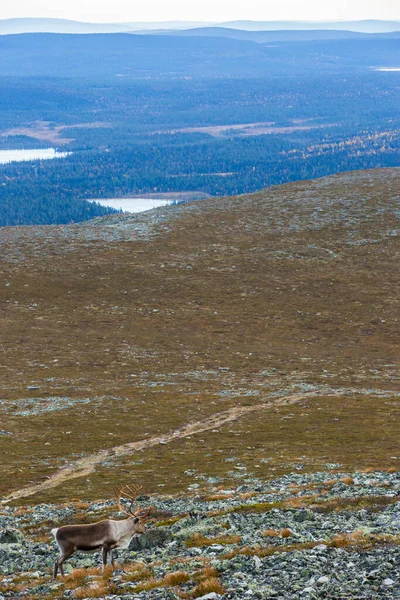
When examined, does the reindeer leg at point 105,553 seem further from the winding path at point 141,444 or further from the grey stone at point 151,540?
the winding path at point 141,444

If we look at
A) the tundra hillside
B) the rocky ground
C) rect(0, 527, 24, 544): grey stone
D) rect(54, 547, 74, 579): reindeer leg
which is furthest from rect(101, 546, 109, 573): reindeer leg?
the tundra hillside

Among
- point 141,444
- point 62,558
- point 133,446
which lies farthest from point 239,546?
point 141,444

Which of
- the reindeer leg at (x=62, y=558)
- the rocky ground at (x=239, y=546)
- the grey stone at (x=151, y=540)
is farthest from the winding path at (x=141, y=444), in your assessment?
the reindeer leg at (x=62, y=558)

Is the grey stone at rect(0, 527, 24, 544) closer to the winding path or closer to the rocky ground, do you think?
the rocky ground

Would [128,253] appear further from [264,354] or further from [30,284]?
[264,354]

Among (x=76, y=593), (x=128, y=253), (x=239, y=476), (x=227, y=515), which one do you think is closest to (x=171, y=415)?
(x=239, y=476)

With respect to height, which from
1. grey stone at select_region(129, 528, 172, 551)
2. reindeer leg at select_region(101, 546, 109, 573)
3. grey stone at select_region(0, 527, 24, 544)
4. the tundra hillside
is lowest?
the tundra hillside
